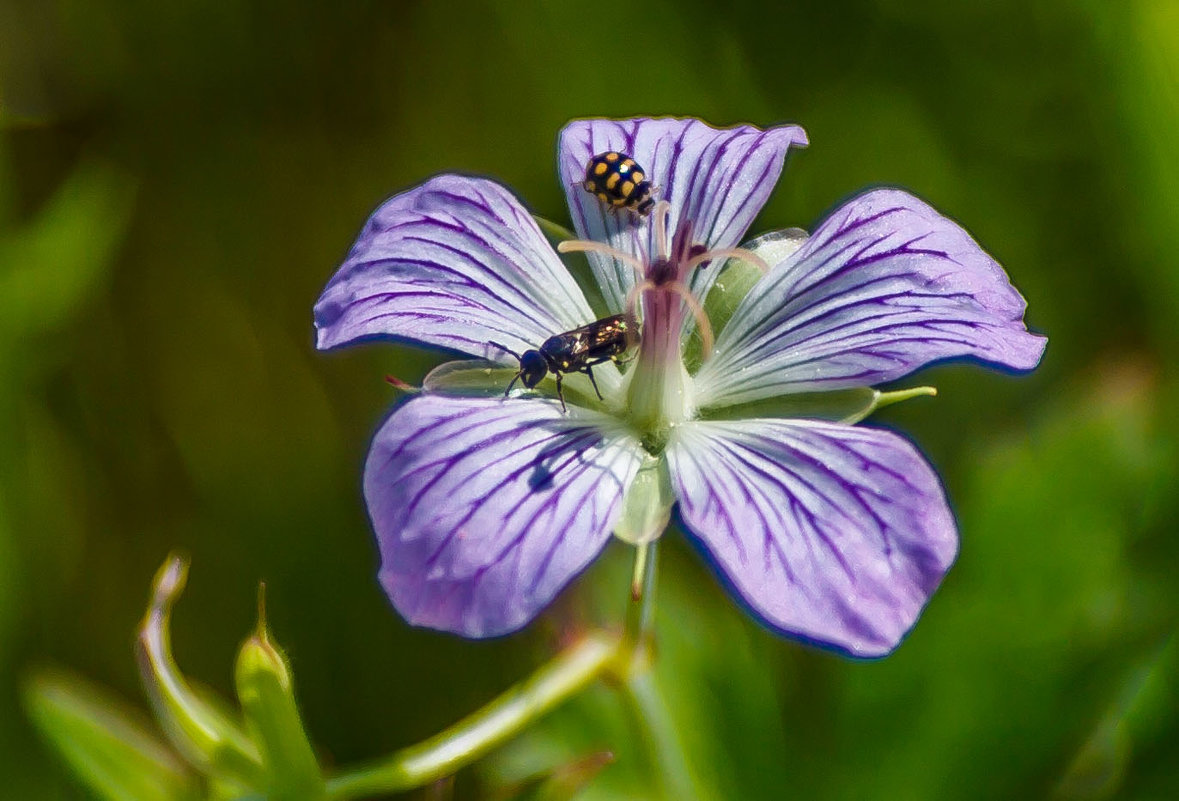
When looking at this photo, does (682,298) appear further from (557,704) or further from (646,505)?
(557,704)

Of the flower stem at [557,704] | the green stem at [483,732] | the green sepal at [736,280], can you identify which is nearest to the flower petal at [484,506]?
the flower stem at [557,704]

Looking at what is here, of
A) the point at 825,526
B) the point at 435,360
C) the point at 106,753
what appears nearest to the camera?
the point at 825,526

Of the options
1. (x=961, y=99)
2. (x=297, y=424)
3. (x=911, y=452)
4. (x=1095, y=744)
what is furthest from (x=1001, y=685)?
(x=297, y=424)

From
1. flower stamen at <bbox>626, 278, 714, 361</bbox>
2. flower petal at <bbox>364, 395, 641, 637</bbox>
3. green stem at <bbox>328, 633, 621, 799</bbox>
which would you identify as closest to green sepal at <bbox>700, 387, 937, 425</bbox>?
flower stamen at <bbox>626, 278, 714, 361</bbox>

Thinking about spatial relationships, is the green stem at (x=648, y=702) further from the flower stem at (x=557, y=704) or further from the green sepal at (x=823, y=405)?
the green sepal at (x=823, y=405)

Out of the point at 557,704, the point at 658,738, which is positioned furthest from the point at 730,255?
the point at 658,738

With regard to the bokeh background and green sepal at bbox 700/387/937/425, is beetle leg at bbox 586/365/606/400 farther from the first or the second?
the bokeh background
